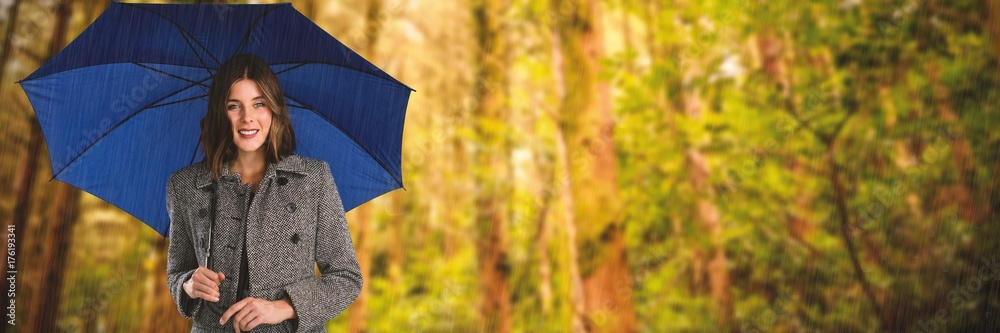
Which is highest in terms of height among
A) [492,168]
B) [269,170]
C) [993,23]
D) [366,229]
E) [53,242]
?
[993,23]

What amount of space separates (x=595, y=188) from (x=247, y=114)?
264 cm

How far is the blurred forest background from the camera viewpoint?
147 inches

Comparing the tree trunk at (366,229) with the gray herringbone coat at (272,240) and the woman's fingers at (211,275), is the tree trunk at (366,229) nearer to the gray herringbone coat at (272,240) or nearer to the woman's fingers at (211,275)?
the gray herringbone coat at (272,240)

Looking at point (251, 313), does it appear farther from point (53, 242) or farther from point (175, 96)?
point (53, 242)

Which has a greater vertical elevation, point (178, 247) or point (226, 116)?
point (226, 116)

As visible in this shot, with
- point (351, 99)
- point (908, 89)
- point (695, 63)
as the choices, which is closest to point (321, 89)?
point (351, 99)

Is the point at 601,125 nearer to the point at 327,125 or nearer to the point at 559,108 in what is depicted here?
the point at 559,108

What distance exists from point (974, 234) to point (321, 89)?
319 cm

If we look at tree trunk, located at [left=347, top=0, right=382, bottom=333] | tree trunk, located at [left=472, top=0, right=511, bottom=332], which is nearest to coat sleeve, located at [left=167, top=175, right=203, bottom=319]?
tree trunk, located at [left=347, top=0, right=382, bottom=333]

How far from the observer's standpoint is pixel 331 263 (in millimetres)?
1538

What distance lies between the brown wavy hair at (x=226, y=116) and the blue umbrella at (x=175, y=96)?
276 mm

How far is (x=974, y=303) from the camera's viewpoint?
12.3 ft

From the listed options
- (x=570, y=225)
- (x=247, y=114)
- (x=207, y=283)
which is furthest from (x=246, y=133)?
(x=570, y=225)

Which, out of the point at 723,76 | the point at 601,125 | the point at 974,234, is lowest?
the point at 974,234
